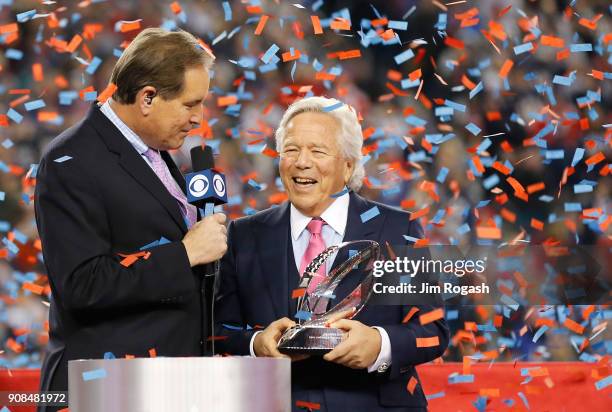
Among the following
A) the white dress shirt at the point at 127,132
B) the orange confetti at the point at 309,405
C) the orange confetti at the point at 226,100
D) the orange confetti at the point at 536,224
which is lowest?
the orange confetti at the point at 536,224

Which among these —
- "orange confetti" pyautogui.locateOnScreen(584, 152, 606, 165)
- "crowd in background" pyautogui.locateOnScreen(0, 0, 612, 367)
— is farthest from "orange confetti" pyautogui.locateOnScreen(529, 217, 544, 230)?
"orange confetti" pyautogui.locateOnScreen(584, 152, 606, 165)

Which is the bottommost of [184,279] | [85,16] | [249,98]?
[249,98]

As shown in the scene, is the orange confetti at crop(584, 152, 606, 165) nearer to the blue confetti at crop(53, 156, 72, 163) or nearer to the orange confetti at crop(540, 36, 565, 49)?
the orange confetti at crop(540, 36, 565, 49)

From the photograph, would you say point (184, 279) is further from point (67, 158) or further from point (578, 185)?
point (578, 185)

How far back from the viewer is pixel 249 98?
184 inches

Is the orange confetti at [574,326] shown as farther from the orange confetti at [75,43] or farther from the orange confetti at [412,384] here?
the orange confetti at [75,43]

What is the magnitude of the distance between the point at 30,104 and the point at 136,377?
298 centimetres

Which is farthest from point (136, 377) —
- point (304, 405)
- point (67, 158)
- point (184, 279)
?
point (304, 405)

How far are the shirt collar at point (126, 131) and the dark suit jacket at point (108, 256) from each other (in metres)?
0.03

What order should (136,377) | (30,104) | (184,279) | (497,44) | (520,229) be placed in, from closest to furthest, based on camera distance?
1. (136,377)
2. (184,279)
3. (30,104)
4. (520,229)
5. (497,44)

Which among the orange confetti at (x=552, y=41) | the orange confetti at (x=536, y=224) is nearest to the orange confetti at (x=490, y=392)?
the orange confetti at (x=536, y=224)

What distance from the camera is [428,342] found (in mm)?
2178

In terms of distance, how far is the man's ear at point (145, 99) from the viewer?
200 centimetres

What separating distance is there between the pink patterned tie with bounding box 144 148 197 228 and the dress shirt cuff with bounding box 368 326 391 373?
48cm
